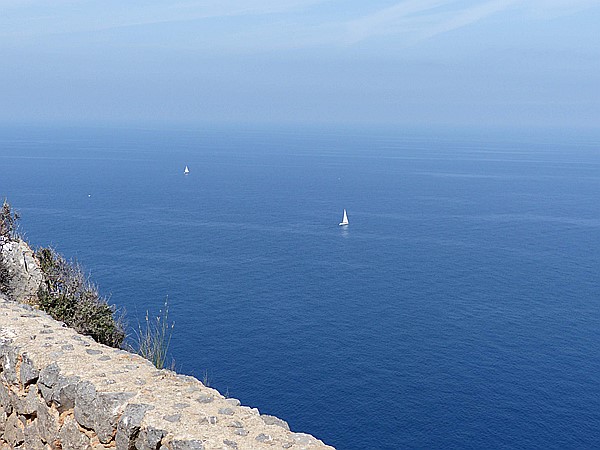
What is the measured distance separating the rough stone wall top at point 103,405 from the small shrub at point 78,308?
603 centimetres

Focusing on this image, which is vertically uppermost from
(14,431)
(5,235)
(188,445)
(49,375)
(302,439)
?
(5,235)

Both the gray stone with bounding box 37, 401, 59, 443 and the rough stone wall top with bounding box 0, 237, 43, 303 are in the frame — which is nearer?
the gray stone with bounding box 37, 401, 59, 443

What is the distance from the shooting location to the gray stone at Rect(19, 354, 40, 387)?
9984 millimetres

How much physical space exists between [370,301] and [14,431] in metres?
67.4

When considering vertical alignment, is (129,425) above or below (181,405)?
below

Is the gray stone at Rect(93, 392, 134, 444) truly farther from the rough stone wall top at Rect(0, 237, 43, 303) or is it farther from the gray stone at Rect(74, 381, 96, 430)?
the rough stone wall top at Rect(0, 237, 43, 303)

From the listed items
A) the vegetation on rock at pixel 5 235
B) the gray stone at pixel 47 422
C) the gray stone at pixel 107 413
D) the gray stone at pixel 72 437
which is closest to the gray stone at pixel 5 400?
the gray stone at pixel 47 422

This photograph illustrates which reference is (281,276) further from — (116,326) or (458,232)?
(116,326)

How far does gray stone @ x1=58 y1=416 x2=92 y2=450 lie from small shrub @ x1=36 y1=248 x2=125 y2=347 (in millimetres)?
7527

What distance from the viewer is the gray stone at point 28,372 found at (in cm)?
998

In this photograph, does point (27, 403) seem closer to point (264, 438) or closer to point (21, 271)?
point (264, 438)

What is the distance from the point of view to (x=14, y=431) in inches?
413

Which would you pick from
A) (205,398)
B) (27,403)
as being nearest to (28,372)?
(27,403)

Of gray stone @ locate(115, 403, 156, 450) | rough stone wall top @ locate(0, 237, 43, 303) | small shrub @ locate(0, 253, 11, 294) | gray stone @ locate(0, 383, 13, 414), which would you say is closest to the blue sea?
rough stone wall top @ locate(0, 237, 43, 303)
